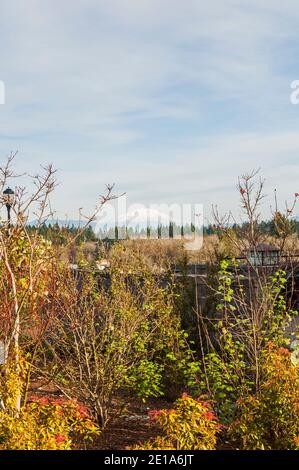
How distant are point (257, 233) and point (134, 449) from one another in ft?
16.4

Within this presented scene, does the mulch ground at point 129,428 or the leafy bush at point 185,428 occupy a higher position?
the leafy bush at point 185,428

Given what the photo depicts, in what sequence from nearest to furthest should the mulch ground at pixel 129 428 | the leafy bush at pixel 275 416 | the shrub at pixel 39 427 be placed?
1. the shrub at pixel 39 427
2. the leafy bush at pixel 275 416
3. the mulch ground at pixel 129 428

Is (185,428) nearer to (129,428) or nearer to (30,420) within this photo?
(30,420)

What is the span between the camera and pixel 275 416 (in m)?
5.60

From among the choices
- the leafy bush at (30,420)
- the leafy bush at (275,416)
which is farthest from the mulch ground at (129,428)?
the leafy bush at (275,416)

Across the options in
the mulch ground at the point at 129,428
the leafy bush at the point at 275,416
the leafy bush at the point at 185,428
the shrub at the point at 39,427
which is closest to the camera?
the shrub at the point at 39,427

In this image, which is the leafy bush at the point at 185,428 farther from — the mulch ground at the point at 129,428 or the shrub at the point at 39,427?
the mulch ground at the point at 129,428

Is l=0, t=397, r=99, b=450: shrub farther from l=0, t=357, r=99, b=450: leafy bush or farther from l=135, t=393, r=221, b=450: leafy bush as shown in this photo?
l=135, t=393, r=221, b=450: leafy bush

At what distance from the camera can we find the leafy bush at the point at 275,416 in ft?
18.0

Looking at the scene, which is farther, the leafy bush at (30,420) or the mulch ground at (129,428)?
the mulch ground at (129,428)
